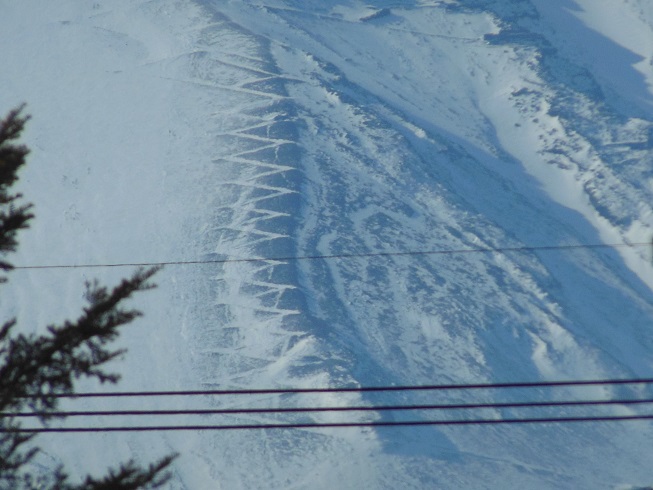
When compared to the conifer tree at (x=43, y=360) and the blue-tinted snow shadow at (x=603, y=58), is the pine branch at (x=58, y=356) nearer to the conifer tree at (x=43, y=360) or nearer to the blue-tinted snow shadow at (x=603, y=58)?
the conifer tree at (x=43, y=360)

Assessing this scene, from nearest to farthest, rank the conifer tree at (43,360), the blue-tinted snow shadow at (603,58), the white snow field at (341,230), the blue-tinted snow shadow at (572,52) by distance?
the conifer tree at (43,360)
the white snow field at (341,230)
the blue-tinted snow shadow at (572,52)
the blue-tinted snow shadow at (603,58)

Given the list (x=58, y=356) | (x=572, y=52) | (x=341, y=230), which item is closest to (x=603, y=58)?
(x=572, y=52)

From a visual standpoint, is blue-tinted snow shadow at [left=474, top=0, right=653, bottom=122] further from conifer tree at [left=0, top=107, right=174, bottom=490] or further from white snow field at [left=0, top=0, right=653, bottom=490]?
conifer tree at [left=0, top=107, right=174, bottom=490]

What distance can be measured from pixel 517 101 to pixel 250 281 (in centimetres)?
6236

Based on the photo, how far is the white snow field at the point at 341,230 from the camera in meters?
69.8

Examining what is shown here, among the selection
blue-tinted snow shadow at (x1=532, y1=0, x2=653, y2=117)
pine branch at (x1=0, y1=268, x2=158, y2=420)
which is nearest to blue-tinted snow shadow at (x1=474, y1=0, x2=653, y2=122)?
blue-tinted snow shadow at (x1=532, y1=0, x2=653, y2=117)

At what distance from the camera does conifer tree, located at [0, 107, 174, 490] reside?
628 cm

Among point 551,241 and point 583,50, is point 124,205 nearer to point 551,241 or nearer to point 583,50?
point 551,241

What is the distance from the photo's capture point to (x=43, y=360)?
6359 millimetres

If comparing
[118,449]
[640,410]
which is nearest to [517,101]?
[640,410]

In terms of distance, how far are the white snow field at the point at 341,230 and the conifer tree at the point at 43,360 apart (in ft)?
136

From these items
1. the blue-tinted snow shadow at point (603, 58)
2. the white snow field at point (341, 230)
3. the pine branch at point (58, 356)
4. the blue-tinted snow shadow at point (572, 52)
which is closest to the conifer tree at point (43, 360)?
the pine branch at point (58, 356)

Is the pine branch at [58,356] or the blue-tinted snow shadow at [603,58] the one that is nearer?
the pine branch at [58,356]

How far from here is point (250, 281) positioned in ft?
267
